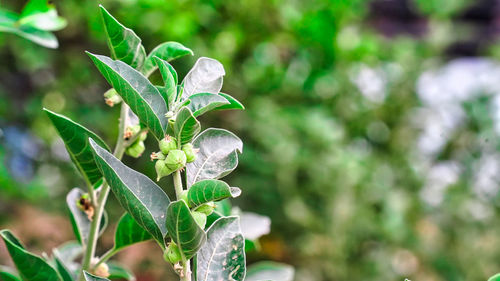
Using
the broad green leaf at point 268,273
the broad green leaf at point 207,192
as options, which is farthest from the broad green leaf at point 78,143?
the broad green leaf at point 268,273

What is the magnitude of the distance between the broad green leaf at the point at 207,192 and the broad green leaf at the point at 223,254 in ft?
0.15

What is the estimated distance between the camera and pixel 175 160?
1.04 feet

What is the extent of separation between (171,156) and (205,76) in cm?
8

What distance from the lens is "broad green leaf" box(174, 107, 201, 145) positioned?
311 millimetres

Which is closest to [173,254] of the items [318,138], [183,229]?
[183,229]

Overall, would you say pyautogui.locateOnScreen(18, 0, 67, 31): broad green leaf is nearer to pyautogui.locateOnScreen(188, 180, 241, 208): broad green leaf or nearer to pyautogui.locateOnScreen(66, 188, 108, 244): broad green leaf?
pyautogui.locateOnScreen(66, 188, 108, 244): broad green leaf

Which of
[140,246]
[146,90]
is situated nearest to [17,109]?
[140,246]

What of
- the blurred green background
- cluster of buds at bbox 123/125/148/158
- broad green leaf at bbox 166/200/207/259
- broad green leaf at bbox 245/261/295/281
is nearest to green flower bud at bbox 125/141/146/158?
cluster of buds at bbox 123/125/148/158

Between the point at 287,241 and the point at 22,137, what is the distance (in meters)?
1.08

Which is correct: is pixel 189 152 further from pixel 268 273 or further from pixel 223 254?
pixel 268 273

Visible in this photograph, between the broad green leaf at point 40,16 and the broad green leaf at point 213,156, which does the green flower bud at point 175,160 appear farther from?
the broad green leaf at point 40,16

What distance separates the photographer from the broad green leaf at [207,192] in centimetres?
31

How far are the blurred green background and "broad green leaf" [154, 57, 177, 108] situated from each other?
3.65 feet

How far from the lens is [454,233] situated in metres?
1.75
